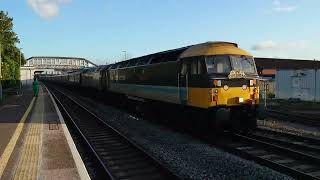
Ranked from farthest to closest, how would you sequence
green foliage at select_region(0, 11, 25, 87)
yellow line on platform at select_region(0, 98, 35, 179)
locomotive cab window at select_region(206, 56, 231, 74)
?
green foliage at select_region(0, 11, 25, 87) < locomotive cab window at select_region(206, 56, 231, 74) < yellow line on platform at select_region(0, 98, 35, 179)

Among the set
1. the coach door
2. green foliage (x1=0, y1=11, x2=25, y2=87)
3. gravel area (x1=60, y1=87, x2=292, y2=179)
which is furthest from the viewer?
green foliage (x1=0, y1=11, x2=25, y2=87)

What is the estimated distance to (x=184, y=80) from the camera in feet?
48.5

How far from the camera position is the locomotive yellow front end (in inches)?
517

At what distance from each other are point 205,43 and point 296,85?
2105 cm

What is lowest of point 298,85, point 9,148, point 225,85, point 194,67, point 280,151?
point 280,151

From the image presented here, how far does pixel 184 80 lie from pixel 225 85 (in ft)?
6.36

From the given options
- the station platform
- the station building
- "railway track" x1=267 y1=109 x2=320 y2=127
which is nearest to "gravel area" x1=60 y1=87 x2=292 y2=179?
the station platform

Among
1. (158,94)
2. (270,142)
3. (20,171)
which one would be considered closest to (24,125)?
(158,94)

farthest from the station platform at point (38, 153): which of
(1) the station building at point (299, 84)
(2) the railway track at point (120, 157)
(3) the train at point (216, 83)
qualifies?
(1) the station building at point (299, 84)

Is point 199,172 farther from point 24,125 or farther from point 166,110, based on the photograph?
point 24,125

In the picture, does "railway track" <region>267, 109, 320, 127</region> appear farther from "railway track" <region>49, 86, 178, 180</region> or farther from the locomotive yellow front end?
"railway track" <region>49, 86, 178, 180</region>

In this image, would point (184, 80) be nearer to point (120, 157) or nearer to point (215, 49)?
point (215, 49)

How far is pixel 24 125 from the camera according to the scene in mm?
16766

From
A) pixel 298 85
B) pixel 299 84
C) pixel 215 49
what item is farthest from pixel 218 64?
pixel 298 85
